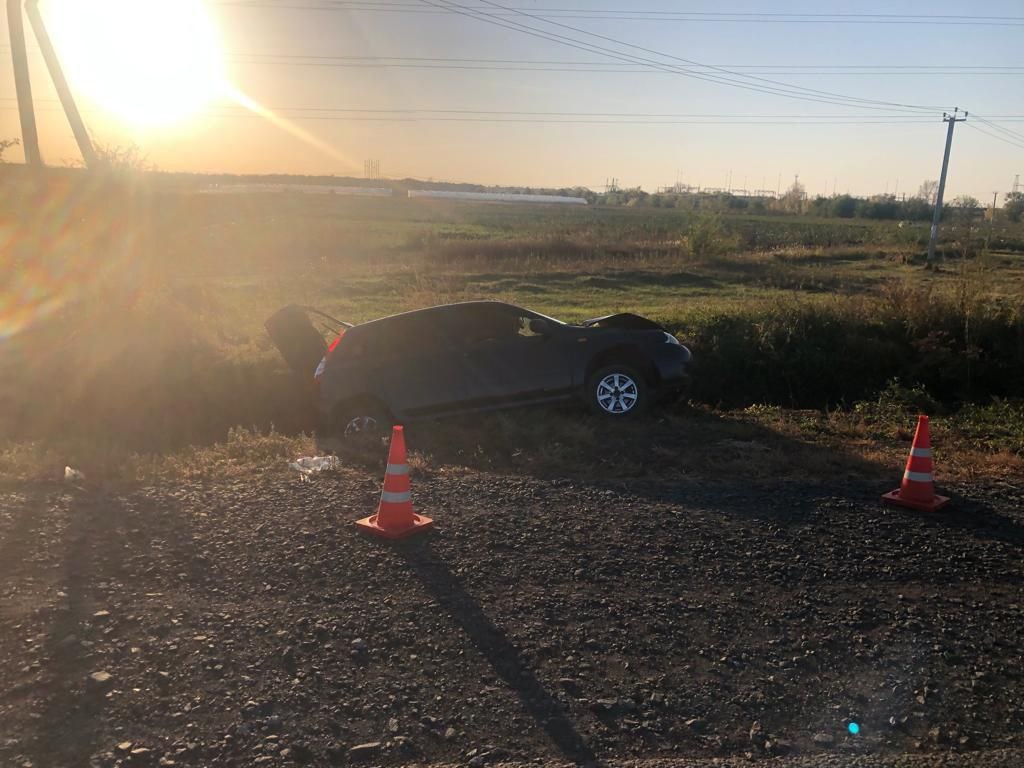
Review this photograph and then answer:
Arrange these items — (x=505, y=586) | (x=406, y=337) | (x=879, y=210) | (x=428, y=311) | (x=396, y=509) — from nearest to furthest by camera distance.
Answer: (x=505, y=586), (x=396, y=509), (x=406, y=337), (x=428, y=311), (x=879, y=210)

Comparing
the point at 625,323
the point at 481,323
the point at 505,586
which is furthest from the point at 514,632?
the point at 625,323

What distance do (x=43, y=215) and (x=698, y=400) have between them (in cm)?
1269

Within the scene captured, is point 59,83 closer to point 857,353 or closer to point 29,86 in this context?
point 29,86

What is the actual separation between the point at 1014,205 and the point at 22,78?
6889 centimetres

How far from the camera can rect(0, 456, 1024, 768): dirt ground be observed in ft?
12.0

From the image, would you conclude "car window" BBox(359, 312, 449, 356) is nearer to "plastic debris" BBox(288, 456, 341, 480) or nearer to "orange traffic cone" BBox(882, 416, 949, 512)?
"plastic debris" BBox(288, 456, 341, 480)

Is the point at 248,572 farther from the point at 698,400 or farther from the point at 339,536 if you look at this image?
the point at 698,400

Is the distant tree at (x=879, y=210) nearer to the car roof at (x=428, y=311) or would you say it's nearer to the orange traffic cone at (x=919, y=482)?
the car roof at (x=428, y=311)

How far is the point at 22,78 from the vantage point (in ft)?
55.4

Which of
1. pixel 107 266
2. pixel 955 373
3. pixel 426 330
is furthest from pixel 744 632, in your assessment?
pixel 107 266

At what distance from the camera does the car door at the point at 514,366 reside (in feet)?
32.0

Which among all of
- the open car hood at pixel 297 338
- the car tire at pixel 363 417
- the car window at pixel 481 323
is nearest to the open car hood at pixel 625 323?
the car window at pixel 481 323

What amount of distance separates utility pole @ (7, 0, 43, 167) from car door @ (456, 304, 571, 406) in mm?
12091

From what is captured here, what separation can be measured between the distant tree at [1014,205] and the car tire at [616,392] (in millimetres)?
59628
